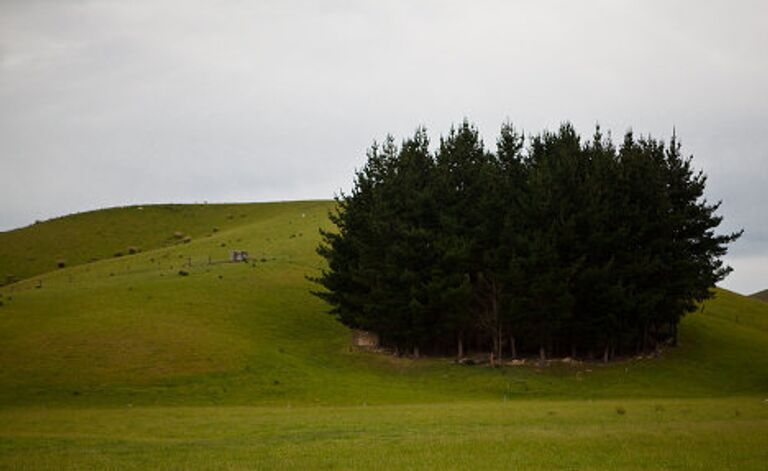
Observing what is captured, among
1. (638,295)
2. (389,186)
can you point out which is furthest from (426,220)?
(638,295)

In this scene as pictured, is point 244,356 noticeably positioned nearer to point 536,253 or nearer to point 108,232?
point 536,253

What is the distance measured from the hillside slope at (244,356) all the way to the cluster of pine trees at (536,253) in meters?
3.58

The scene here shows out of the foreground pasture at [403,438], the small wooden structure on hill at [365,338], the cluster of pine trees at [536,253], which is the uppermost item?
the cluster of pine trees at [536,253]

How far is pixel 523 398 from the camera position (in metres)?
50.6

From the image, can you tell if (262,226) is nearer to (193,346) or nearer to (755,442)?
(193,346)

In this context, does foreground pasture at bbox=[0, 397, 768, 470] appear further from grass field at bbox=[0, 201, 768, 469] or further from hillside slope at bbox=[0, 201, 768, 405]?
hillside slope at bbox=[0, 201, 768, 405]

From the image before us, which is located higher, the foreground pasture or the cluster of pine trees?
the cluster of pine trees

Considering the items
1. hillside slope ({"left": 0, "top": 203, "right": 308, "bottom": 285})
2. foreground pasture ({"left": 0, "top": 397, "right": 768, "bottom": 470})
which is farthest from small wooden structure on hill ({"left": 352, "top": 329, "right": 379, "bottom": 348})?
hillside slope ({"left": 0, "top": 203, "right": 308, "bottom": 285})

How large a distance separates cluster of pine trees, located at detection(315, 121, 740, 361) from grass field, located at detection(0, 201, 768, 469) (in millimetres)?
3802

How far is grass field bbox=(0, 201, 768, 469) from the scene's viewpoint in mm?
24328

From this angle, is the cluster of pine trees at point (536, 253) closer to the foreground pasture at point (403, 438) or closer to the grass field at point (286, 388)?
the grass field at point (286, 388)

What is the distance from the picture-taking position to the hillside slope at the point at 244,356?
167ft

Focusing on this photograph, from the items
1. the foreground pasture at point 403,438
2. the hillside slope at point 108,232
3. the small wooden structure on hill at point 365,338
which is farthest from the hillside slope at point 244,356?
the hillside slope at point 108,232

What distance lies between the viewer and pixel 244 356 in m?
58.4
